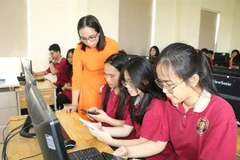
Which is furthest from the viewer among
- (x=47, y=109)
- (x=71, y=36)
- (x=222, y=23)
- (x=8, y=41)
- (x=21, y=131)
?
(x=222, y=23)

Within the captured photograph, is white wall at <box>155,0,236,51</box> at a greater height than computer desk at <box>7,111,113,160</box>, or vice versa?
white wall at <box>155,0,236,51</box>

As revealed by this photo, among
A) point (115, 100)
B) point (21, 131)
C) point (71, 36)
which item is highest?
point (71, 36)

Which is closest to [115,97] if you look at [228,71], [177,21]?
[228,71]

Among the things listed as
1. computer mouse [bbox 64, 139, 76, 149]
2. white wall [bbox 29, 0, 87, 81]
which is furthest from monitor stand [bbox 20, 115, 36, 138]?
white wall [bbox 29, 0, 87, 81]

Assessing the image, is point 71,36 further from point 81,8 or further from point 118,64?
point 118,64

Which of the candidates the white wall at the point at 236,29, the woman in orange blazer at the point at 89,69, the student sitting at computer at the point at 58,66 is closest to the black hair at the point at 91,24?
the woman in orange blazer at the point at 89,69

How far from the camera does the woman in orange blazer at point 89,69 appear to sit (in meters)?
1.70

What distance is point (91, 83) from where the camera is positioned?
1792mm

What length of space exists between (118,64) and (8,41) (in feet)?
9.84

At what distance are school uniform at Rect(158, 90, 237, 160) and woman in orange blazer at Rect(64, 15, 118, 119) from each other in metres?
0.81

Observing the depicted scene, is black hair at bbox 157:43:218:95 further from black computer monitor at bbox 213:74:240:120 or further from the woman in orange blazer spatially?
the woman in orange blazer

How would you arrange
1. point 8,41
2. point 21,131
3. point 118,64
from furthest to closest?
point 8,41, point 118,64, point 21,131

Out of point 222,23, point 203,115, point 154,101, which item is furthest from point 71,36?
point 222,23

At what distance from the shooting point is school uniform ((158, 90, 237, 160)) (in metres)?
0.81
